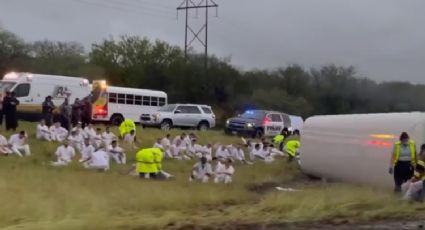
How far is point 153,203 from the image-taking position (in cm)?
1683

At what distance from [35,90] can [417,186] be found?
24203mm

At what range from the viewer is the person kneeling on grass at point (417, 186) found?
16.7 metres

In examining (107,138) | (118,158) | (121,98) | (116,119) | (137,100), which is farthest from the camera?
(137,100)

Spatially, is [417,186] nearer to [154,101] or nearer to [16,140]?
[16,140]

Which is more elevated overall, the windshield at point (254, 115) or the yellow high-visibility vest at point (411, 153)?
the windshield at point (254, 115)

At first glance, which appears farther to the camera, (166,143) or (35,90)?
(35,90)

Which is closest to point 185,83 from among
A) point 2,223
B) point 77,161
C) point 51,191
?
point 77,161

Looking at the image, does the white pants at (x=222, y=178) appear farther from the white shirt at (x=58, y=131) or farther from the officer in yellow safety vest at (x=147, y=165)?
the white shirt at (x=58, y=131)

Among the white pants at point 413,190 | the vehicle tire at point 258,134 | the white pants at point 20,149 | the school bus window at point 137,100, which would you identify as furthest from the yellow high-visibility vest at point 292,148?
the white pants at point 413,190

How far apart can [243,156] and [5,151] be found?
10661 mm

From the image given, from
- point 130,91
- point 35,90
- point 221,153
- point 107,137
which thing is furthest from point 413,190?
point 130,91

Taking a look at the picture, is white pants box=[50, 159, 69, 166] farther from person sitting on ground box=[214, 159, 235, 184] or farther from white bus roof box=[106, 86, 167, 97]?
white bus roof box=[106, 86, 167, 97]

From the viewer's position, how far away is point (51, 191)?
18500 mm

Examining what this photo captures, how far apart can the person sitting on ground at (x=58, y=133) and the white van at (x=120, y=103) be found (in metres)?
10.8
